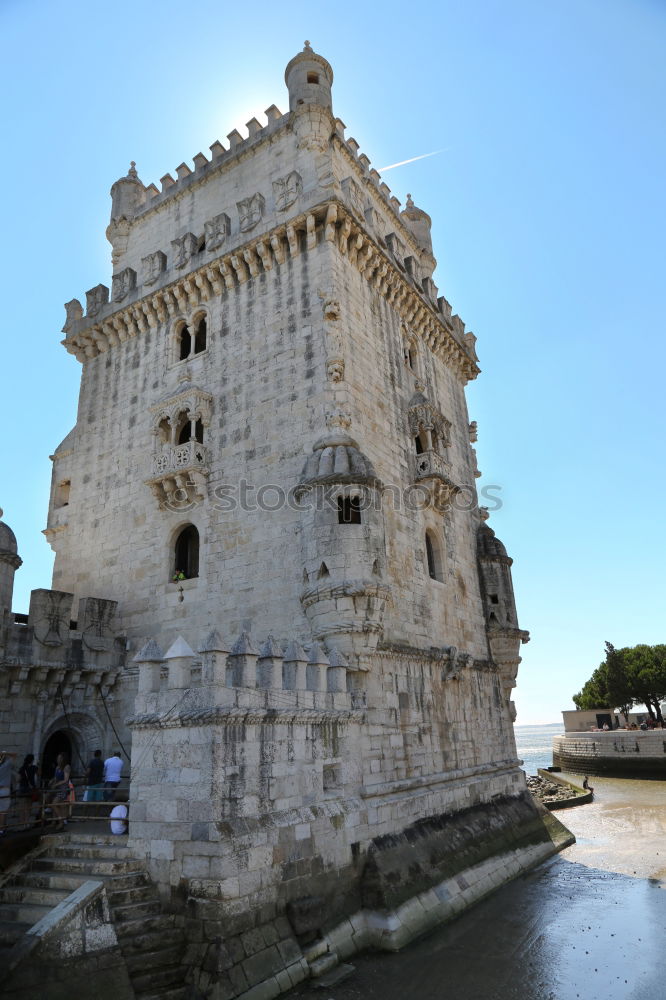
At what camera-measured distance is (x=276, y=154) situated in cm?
1920

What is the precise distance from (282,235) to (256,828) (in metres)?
14.3

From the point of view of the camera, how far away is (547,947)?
438 inches

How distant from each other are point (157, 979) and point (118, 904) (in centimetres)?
105

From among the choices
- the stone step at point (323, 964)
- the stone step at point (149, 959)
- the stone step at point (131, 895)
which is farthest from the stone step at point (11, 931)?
the stone step at point (323, 964)

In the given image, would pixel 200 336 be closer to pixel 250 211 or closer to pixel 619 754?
pixel 250 211

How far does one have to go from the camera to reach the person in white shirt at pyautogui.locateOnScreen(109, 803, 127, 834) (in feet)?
34.1

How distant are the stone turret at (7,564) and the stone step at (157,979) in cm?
865

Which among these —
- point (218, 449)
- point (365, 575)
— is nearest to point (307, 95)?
point (218, 449)

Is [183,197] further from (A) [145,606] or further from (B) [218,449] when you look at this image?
(A) [145,606]

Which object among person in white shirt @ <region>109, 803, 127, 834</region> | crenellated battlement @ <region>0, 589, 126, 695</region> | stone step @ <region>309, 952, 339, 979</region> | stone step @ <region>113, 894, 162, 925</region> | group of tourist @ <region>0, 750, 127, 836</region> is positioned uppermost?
crenellated battlement @ <region>0, 589, 126, 695</region>

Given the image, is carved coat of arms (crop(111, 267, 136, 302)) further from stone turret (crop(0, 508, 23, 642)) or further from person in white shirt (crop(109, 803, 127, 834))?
person in white shirt (crop(109, 803, 127, 834))

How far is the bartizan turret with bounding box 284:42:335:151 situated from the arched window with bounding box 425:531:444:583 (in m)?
11.4

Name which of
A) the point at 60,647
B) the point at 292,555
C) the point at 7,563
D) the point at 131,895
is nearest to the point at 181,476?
the point at 292,555

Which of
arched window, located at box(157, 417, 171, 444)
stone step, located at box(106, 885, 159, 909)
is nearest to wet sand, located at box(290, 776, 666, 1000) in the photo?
stone step, located at box(106, 885, 159, 909)
